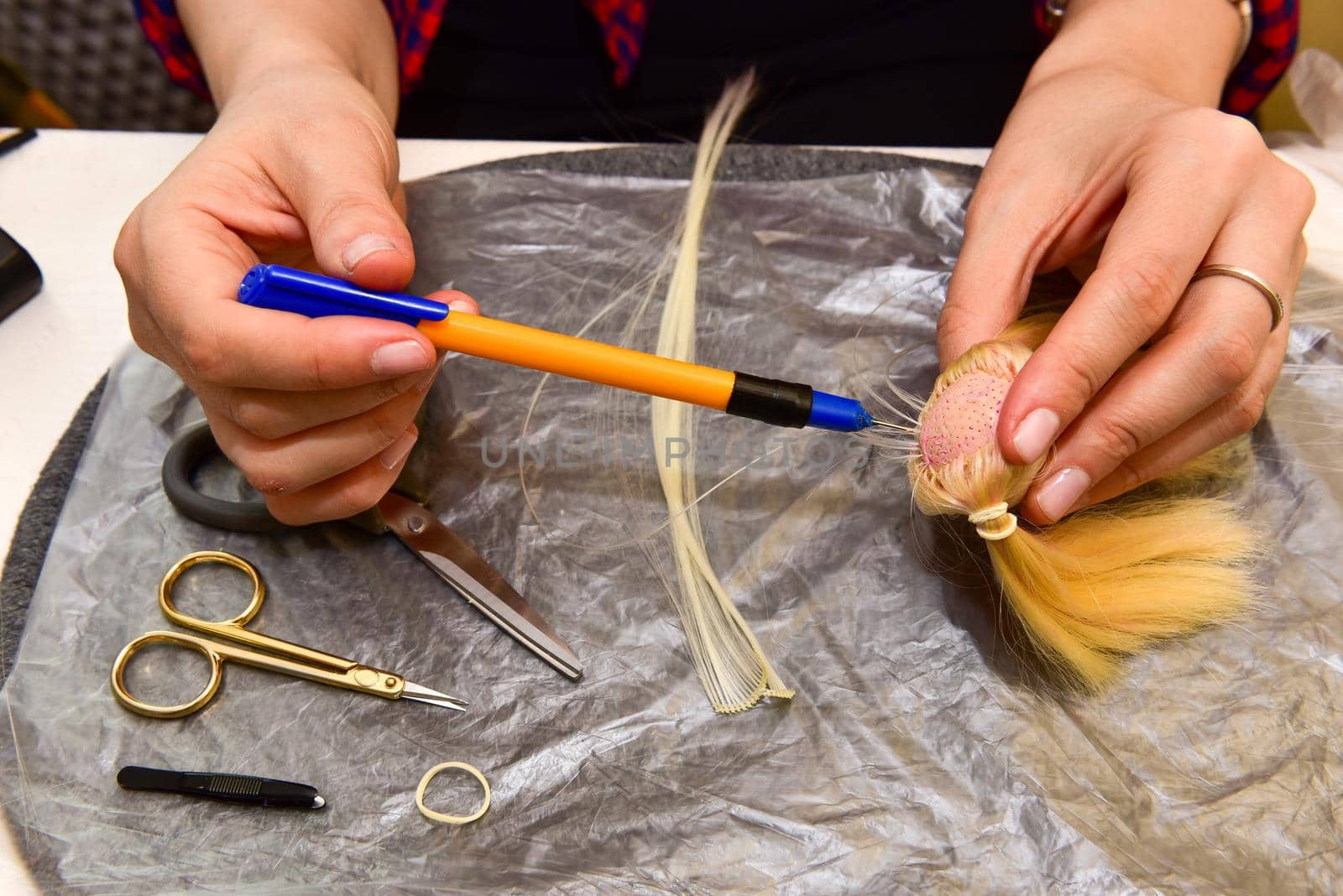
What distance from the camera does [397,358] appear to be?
808 mm

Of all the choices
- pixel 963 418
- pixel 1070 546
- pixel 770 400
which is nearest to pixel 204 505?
pixel 770 400

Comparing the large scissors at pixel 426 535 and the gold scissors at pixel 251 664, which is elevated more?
the large scissors at pixel 426 535

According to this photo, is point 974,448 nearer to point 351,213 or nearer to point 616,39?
point 351,213

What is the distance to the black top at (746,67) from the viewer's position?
4.67 ft

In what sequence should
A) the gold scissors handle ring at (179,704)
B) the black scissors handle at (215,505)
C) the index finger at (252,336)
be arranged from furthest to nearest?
the black scissors handle at (215,505), the gold scissors handle ring at (179,704), the index finger at (252,336)

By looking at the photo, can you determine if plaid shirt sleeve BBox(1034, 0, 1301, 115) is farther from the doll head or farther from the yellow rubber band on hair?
the yellow rubber band on hair

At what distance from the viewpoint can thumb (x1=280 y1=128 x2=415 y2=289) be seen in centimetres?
82

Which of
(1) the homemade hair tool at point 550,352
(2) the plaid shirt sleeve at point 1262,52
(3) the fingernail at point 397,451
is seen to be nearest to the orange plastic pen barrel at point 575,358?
(1) the homemade hair tool at point 550,352

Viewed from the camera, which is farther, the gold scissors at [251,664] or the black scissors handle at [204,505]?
the black scissors handle at [204,505]

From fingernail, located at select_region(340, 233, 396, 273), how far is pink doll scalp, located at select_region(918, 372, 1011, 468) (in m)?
0.60

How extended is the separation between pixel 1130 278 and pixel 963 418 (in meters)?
0.21

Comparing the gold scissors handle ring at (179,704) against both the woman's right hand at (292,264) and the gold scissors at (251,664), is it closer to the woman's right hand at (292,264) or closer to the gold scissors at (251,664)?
the gold scissors at (251,664)

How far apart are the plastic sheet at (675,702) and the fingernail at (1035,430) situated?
23 centimetres

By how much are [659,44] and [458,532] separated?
91 cm
